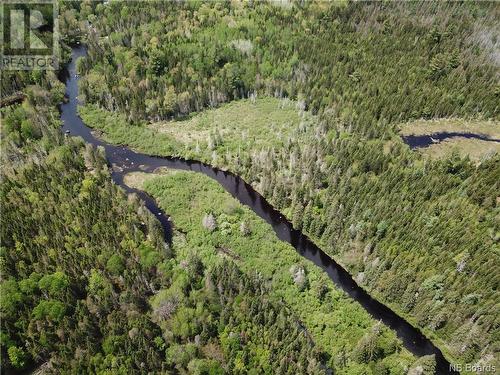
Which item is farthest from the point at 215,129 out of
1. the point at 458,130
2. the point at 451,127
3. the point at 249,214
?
the point at 458,130

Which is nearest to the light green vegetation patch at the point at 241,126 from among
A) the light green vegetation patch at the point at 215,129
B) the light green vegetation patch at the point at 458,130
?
the light green vegetation patch at the point at 215,129

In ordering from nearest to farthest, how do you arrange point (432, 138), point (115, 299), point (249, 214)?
point (115, 299)
point (249, 214)
point (432, 138)

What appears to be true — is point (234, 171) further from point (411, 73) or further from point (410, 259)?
point (411, 73)

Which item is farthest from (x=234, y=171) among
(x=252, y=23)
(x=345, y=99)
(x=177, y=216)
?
(x=252, y=23)

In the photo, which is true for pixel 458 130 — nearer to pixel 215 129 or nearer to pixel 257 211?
pixel 257 211

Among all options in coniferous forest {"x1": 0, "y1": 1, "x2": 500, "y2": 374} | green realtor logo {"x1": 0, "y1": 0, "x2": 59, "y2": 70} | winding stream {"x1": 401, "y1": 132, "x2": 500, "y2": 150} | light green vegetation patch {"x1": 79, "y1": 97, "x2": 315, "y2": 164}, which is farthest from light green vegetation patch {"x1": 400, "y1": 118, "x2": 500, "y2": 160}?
green realtor logo {"x1": 0, "y1": 0, "x2": 59, "y2": 70}

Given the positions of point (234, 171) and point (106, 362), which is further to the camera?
point (234, 171)
